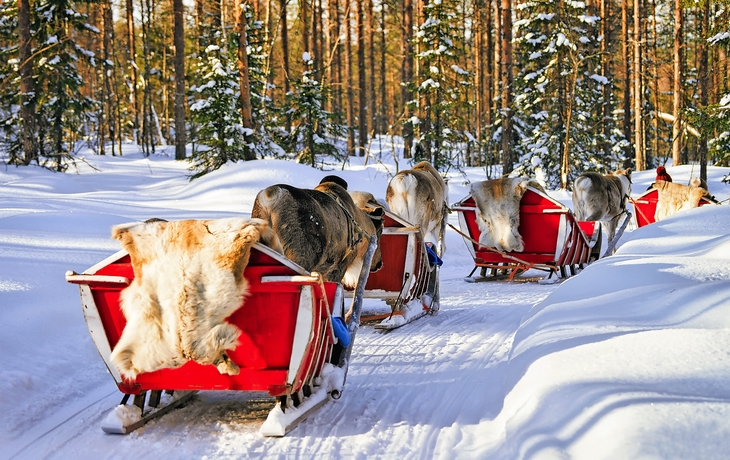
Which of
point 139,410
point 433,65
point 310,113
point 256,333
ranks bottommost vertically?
point 139,410

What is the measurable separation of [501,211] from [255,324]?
25.3ft

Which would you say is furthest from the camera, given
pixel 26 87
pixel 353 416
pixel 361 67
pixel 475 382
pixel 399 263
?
pixel 361 67

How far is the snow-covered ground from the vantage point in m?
3.36

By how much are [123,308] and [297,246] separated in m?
1.85

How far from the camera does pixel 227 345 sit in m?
3.91

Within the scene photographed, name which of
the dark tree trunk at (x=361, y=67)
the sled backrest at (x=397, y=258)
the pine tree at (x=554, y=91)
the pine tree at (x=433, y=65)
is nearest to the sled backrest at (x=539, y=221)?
the sled backrest at (x=397, y=258)

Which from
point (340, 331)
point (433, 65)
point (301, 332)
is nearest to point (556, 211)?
point (340, 331)

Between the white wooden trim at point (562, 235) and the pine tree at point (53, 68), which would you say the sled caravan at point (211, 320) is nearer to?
the white wooden trim at point (562, 235)

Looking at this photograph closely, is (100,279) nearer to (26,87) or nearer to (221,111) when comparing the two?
(221,111)

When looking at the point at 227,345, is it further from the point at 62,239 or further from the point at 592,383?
the point at 62,239

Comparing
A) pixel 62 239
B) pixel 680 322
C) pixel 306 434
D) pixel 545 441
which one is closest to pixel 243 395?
pixel 306 434

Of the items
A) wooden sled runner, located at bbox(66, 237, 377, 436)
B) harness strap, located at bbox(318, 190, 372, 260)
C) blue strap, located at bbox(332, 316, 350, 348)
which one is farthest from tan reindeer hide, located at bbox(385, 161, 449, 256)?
wooden sled runner, located at bbox(66, 237, 377, 436)

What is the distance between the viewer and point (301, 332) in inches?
157

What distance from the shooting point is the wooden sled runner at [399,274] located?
770 centimetres
